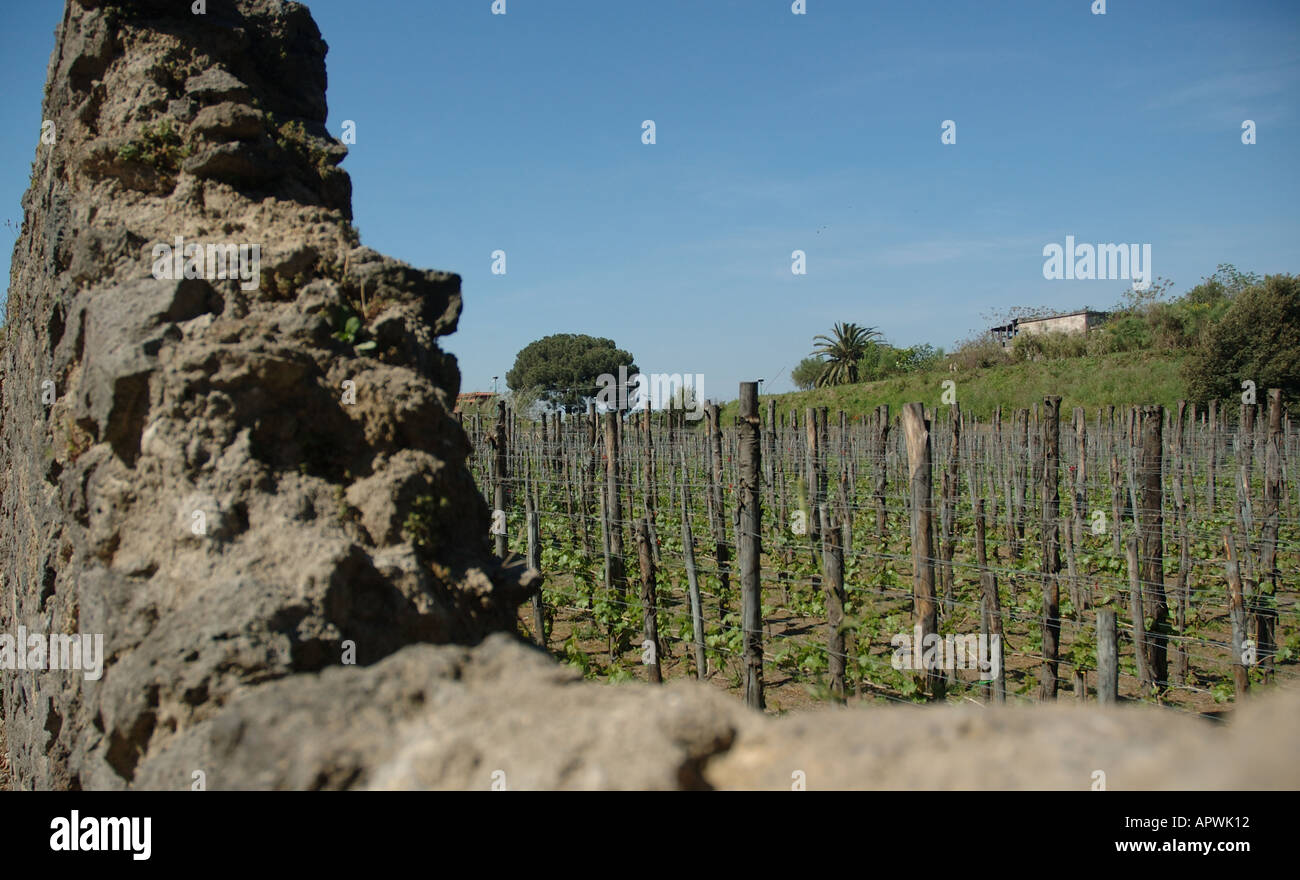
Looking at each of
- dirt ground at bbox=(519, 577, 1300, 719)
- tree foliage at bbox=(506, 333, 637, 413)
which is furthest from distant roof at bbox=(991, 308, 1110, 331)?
dirt ground at bbox=(519, 577, 1300, 719)

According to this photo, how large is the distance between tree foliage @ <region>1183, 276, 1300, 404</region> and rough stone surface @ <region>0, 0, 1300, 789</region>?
28377 millimetres

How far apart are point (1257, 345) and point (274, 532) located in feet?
98.8

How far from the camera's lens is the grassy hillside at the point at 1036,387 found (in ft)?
101

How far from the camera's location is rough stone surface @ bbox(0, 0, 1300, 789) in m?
A: 1.51

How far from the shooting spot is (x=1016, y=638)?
8.40m

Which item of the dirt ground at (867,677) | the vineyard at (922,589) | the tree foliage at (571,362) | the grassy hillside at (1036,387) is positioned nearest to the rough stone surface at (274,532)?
the vineyard at (922,589)

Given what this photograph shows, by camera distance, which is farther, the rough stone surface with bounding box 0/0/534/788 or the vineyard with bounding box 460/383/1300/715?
the vineyard with bounding box 460/383/1300/715

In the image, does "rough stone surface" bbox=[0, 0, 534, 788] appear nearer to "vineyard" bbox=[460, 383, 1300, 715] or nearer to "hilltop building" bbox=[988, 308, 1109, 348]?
"vineyard" bbox=[460, 383, 1300, 715]

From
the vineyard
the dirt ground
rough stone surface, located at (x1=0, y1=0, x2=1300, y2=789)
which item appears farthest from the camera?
the dirt ground

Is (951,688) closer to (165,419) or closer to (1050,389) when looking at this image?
(165,419)

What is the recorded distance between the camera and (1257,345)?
2502 cm
